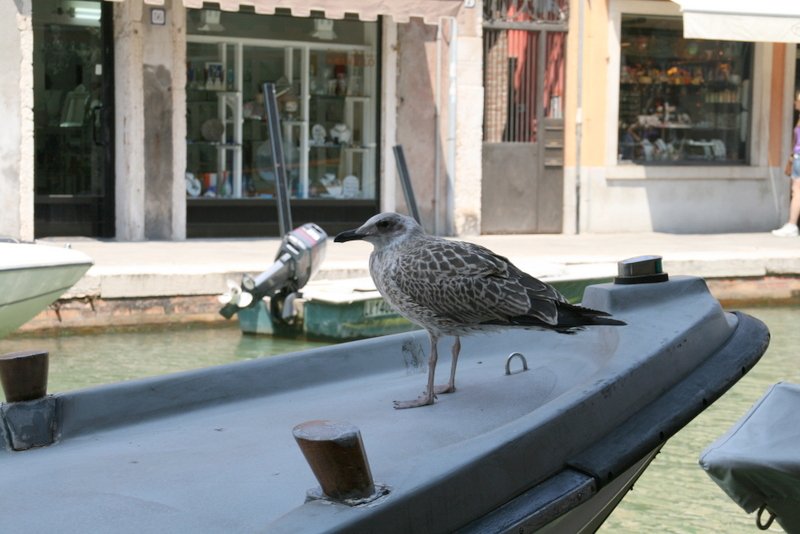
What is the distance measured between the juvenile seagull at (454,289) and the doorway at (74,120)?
→ 986 centimetres

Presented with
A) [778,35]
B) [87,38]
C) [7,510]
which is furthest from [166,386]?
[778,35]

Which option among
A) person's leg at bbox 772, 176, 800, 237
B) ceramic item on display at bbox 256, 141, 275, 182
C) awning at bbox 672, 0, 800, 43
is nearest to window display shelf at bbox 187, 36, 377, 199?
ceramic item on display at bbox 256, 141, 275, 182

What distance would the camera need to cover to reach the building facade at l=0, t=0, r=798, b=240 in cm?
1328

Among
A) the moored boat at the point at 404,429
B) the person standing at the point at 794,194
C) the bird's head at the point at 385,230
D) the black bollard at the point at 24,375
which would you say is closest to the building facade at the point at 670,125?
the person standing at the point at 794,194

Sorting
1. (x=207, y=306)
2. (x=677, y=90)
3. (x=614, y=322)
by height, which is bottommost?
(x=207, y=306)

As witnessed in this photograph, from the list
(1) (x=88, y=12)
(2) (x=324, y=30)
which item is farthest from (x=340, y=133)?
(1) (x=88, y=12)

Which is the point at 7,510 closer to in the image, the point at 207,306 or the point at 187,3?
the point at 207,306

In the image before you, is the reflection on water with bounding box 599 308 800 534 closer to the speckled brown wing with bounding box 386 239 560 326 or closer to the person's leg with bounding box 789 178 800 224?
the speckled brown wing with bounding box 386 239 560 326

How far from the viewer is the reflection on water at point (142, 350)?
27.2 feet

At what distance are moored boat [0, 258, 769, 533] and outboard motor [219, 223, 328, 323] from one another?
4.50 metres

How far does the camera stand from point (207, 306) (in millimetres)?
9766

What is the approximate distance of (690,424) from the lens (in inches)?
281

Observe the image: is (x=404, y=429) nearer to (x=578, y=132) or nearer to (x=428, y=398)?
(x=428, y=398)

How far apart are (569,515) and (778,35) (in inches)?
465
